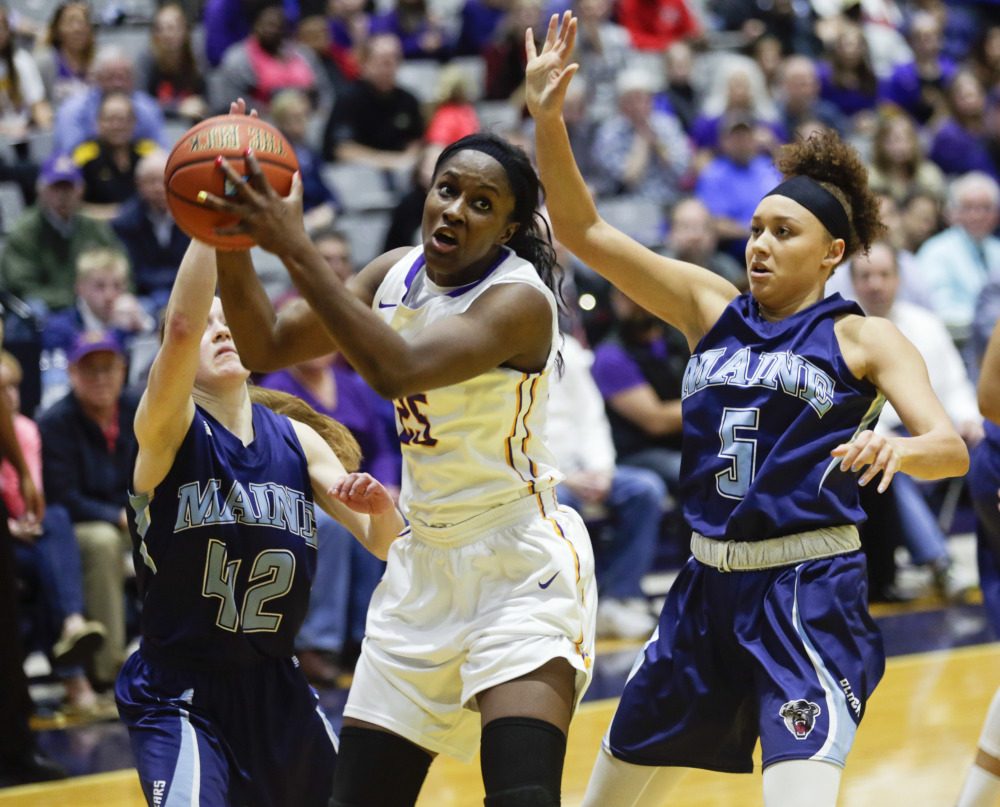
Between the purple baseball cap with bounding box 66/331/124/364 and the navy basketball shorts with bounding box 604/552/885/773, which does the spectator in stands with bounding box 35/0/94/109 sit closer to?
the purple baseball cap with bounding box 66/331/124/364

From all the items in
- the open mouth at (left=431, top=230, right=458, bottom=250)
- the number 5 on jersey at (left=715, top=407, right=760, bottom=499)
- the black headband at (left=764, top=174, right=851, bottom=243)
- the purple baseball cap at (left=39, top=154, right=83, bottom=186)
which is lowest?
the number 5 on jersey at (left=715, top=407, right=760, bottom=499)

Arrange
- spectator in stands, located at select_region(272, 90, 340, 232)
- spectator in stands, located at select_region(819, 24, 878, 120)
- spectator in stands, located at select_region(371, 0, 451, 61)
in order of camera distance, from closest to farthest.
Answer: spectator in stands, located at select_region(272, 90, 340, 232), spectator in stands, located at select_region(371, 0, 451, 61), spectator in stands, located at select_region(819, 24, 878, 120)

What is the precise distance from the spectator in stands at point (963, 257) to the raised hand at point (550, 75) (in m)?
6.27

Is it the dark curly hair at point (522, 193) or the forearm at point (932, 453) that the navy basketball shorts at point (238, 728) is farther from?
the forearm at point (932, 453)

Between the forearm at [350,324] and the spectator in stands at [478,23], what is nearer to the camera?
the forearm at [350,324]

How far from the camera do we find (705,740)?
3188mm

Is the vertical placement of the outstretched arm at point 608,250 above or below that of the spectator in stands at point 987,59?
below

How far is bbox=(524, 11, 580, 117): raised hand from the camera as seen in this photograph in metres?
3.21

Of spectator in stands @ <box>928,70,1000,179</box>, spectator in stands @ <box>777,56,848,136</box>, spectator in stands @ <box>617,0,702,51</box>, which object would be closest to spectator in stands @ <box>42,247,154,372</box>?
spectator in stands @ <box>777,56,848,136</box>

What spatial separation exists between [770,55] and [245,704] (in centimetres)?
965

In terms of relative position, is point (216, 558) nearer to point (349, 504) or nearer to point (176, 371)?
point (349, 504)

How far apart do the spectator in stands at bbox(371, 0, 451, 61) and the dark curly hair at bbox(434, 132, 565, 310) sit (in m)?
7.72

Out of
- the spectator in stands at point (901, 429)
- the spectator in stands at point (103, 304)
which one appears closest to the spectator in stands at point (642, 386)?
the spectator in stands at point (901, 429)

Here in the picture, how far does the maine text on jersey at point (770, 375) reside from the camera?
3111 mm
